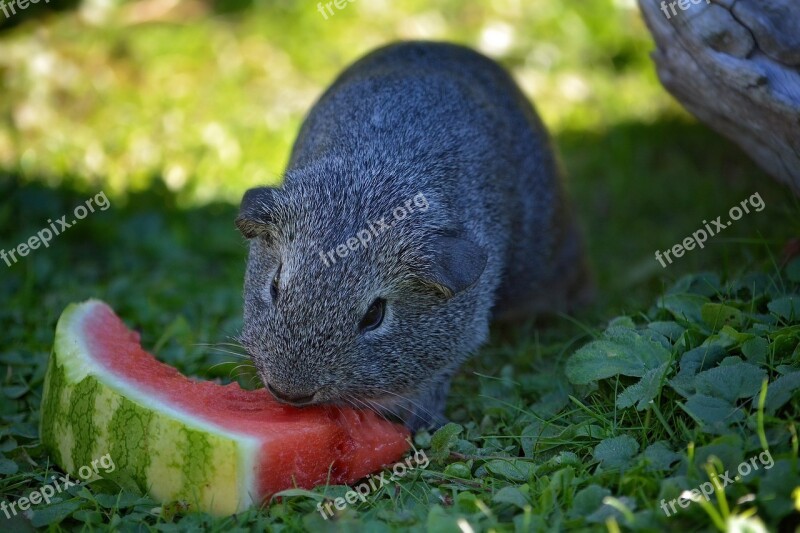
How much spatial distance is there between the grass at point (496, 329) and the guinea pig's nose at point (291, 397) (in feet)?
1.57

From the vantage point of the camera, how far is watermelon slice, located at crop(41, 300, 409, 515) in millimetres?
4000

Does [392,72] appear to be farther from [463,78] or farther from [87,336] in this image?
[87,336]

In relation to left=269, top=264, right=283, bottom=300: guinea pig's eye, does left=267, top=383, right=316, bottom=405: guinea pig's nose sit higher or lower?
lower

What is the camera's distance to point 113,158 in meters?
8.49

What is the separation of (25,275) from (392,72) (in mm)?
3284

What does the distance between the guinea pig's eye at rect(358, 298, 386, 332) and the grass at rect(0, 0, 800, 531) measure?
0.70m
